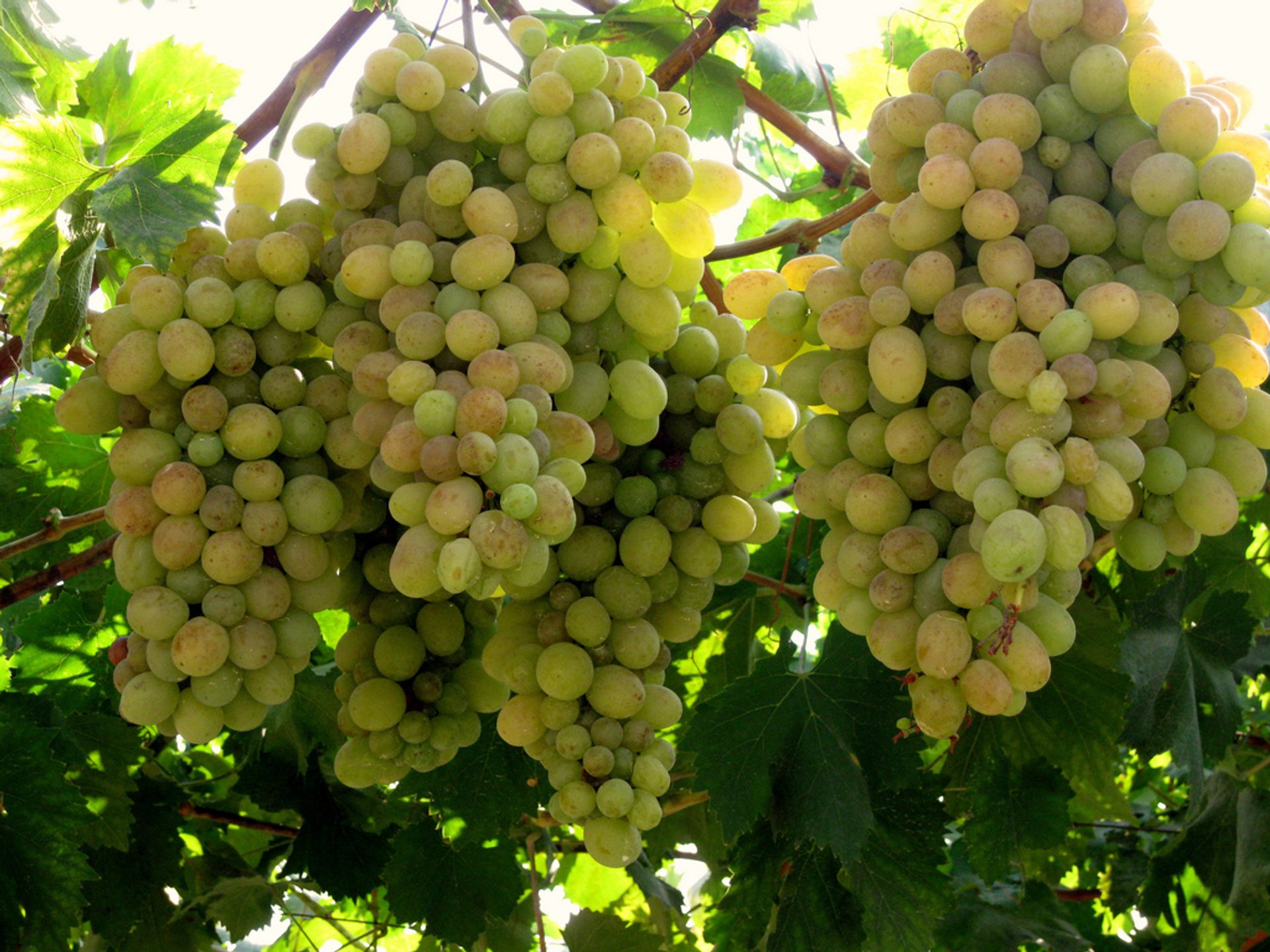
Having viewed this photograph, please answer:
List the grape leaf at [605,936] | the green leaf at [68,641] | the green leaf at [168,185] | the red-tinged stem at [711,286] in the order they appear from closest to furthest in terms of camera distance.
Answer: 1. the green leaf at [168,185]
2. the red-tinged stem at [711,286]
3. the grape leaf at [605,936]
4. the green leaf at [68,641]

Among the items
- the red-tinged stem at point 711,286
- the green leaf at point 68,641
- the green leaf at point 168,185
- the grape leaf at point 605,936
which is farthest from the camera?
the green leaf at point 68,641

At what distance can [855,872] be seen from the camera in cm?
114

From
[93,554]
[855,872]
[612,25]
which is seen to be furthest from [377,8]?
[855,872]

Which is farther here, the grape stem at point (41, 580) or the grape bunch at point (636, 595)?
the grape stem at point (41, 580)

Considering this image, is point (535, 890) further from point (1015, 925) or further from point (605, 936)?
point (1015, 925)

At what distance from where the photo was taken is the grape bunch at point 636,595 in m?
0.86

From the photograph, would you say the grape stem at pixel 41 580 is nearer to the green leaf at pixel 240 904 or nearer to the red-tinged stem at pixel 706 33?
the green leaf at pixel 240 904

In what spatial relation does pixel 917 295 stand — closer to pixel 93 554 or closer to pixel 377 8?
pixel 377 8

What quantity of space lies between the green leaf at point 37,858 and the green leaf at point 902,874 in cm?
80

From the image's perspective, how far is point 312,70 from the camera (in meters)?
1.14

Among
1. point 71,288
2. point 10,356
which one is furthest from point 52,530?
point 71,288

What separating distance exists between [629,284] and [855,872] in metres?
0.67

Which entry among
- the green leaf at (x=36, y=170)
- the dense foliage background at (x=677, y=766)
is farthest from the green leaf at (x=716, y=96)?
the green leaf at (x=36, y=170)

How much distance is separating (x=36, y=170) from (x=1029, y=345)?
0.92m
